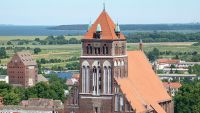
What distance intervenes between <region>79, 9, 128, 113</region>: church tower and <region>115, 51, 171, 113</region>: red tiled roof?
128 cm

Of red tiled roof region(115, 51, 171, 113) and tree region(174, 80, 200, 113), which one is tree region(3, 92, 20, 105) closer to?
tree region(174, 80, 200, 113)

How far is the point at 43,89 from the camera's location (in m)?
125

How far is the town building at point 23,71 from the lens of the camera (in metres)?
170

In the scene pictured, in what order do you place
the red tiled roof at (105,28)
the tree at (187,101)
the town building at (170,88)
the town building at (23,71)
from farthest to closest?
the town building at (23,71) → the tree at (187,101) → the town building at (170,88) → the red tiled roof at (105,28)

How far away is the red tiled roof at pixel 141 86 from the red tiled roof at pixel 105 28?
4.30 meters

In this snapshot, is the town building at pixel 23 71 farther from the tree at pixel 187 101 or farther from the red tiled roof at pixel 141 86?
the red tiled roof at pixel 141 86

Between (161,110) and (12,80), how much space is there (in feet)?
319

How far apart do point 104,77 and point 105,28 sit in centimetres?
480

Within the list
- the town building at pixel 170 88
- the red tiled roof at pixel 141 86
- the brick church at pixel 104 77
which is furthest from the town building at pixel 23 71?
the brick church at pixel 104 77

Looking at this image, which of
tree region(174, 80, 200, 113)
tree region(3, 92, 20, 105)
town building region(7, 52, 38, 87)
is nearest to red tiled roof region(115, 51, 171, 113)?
tree region(174, 80, 200, 113)

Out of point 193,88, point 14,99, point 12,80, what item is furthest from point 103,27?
point 12,80

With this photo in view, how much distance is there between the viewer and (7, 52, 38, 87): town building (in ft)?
559

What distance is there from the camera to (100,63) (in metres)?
74.3

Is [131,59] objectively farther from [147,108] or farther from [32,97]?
[32,97]
